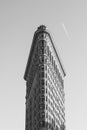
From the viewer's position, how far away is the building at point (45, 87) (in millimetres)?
125438

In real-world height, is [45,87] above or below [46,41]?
below

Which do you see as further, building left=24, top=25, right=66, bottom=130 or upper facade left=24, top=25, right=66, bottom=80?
upper facade left=24, top=25, right=66, bottom=80

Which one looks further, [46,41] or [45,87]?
[46,41]

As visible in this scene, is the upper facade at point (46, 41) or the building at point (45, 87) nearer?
the building at point (45, 87)

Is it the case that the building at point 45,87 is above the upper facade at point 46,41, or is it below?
below

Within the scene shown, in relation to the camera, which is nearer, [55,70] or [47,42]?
[47,42]

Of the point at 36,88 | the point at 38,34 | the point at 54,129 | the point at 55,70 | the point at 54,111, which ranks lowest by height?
the point at 54,129

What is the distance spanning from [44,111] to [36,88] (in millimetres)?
17524

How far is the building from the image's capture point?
125438 mm

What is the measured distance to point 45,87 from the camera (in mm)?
128125

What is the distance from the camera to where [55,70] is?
6122 inches

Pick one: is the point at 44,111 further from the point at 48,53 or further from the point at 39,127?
the point at 48,53

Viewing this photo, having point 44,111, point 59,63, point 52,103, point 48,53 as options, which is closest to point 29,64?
point 59,63

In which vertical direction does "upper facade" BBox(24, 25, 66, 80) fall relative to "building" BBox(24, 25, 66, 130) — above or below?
above
